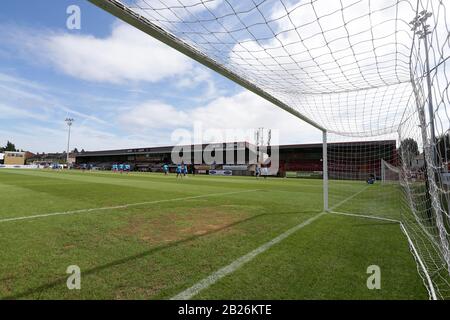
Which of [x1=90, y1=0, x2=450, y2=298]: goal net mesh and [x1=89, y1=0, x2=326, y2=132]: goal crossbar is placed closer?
[x1=89, y1=0, x2=326, y2=132]: goal crossbar

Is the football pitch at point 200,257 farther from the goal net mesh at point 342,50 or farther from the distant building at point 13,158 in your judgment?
the distant building at point 13,158

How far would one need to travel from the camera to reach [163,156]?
245 feet

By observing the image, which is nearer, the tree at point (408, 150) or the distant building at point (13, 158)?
the tree at point (408, 150)

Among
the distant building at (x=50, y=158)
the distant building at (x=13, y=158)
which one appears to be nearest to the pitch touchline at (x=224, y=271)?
the distant building at (x=50, y=158)

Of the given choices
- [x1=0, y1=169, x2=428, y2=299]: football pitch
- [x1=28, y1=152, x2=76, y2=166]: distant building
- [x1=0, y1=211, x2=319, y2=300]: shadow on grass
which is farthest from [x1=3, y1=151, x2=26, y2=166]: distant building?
[x1=0, y1=211, x2=319, y2=300]: shadow on grass

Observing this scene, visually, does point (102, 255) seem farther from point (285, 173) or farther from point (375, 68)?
point (285, 173)

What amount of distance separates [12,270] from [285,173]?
141 ft

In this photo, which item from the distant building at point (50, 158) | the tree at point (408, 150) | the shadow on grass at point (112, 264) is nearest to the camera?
the shadow on grass at point (112, 264)

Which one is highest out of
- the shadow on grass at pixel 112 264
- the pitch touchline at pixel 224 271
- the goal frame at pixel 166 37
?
the goal frame at pixel 166 37

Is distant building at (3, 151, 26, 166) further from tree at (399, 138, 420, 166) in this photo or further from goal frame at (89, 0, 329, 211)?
tree at (399, 138, 420, 166)

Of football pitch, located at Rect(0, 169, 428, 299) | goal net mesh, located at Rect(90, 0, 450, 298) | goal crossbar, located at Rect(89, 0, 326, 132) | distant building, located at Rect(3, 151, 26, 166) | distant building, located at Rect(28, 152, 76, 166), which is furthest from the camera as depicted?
distant building, located at Rect(28, 152, 76, 166)

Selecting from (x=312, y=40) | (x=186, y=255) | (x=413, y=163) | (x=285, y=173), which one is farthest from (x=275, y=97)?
(x=285, y=173)

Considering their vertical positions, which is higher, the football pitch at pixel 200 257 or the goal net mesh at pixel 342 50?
the goal net mesh at pixel 342 50

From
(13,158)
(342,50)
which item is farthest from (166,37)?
(13,158)
